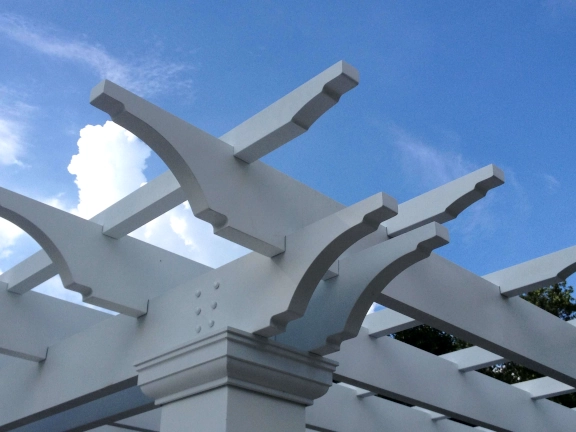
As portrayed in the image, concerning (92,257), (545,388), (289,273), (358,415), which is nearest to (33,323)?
(92,257)

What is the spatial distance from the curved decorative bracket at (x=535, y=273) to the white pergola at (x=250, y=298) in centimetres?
1

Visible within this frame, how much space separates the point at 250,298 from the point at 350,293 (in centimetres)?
50

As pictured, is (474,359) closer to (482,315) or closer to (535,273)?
(535,273)

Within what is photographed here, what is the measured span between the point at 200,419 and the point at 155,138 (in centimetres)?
129

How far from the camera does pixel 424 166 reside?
13156 mm

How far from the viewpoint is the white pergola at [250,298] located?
3.36 metres

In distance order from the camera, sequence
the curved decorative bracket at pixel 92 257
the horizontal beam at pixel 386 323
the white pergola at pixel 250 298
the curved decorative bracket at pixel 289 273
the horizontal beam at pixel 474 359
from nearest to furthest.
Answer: the curved decorative bracket at pixel 289 273 → the white pergola at pixel 250 298 → the curved decorative bracket at pixel 92 257 → the horizontal beam at pixel 386 323 → the horizontal beam at pixel 474 359

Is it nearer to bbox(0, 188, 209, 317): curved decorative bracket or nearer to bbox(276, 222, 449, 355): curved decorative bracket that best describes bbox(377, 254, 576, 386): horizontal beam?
bbox(276, 222, 449, 355): curved decorative bracket

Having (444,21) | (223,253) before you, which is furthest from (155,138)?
(444,21)

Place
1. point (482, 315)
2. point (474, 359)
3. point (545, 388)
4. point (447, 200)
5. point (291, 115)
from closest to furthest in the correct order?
point (291, 115), point (447, 200), point (482, 315), point (474, 359), point (545, 388)

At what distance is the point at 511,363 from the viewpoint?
1767cm

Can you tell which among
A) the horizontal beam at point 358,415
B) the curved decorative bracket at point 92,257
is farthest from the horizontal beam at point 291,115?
the horizontal beam at point 358,415

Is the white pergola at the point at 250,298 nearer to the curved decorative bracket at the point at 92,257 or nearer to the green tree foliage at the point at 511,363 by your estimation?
the curved decorative bracket at the point at 92,257

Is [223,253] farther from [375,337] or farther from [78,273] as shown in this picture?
[78,273]
